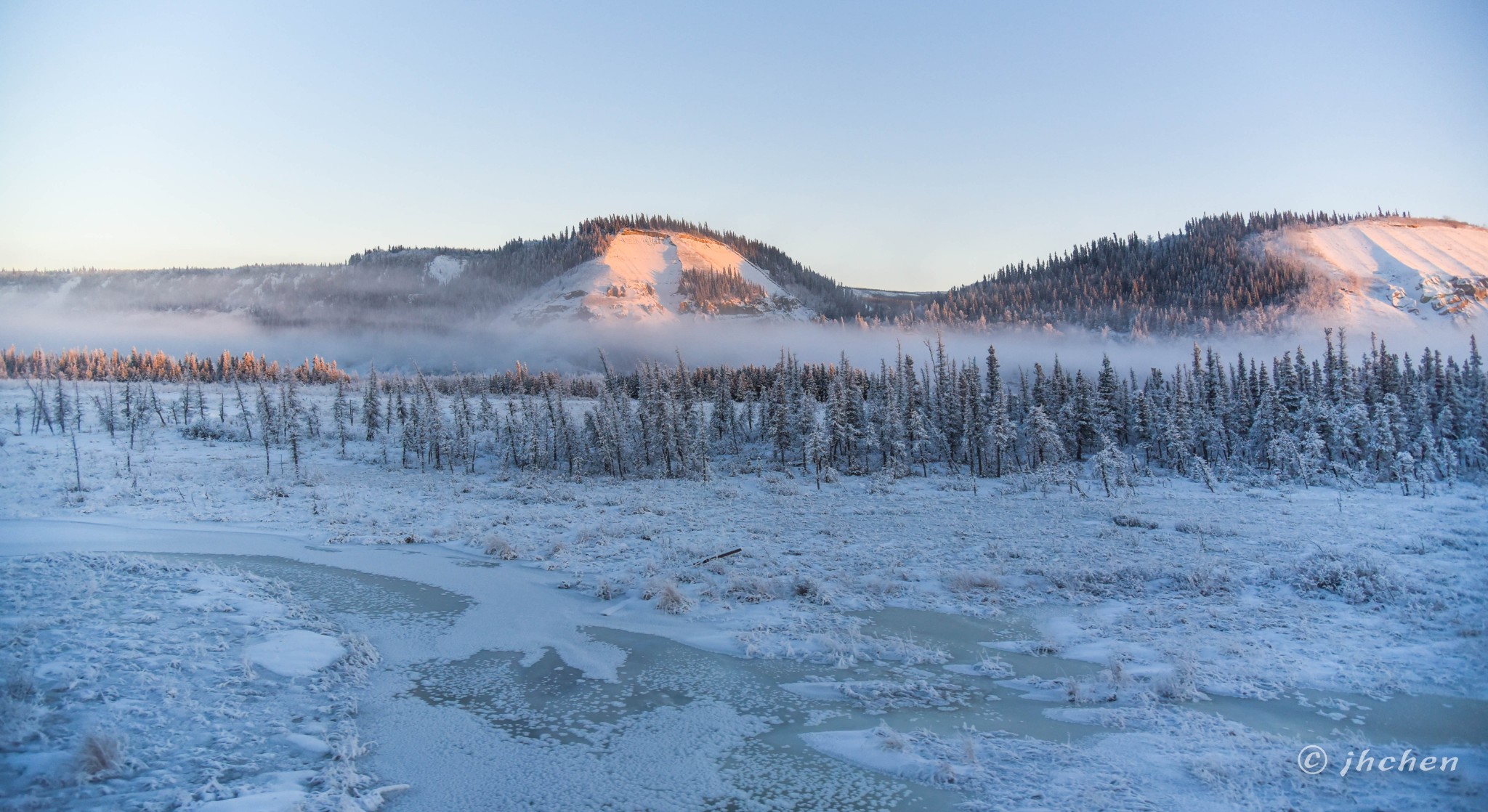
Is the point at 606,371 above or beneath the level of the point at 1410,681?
above

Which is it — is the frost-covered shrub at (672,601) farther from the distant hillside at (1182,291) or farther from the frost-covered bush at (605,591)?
the distant hillside at (1182,291)

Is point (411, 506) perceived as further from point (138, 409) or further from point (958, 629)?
point (138, 409)

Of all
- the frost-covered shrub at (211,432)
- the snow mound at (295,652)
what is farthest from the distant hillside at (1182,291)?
the snow mound at (295,652)

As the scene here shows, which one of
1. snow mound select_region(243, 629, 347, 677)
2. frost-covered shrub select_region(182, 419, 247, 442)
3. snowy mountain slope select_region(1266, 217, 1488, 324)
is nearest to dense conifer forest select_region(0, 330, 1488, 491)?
frost-covered shrub select_region(182, 419, 247, 442)

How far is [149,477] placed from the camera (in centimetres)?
4903

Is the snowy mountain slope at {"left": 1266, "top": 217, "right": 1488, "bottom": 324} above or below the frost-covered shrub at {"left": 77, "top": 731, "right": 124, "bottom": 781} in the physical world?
above

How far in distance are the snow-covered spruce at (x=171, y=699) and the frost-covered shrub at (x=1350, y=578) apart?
23621 mm

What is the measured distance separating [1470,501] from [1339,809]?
139ft

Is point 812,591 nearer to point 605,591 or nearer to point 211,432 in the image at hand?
point 605,591

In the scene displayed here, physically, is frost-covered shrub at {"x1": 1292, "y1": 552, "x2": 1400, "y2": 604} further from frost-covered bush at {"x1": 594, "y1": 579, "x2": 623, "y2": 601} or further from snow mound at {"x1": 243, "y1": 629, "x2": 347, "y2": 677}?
snow mound at {"x1": 243, "y1": 629, "x2": 347, "y2": 677}

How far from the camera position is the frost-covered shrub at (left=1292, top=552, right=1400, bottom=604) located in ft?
59.6

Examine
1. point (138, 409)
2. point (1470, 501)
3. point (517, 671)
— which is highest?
point (138, 409)

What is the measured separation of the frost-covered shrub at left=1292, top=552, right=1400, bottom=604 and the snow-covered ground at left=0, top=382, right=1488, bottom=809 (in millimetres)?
87

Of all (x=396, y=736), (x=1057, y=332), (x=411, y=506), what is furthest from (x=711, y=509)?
(x=1057, y=332)
